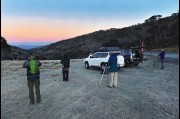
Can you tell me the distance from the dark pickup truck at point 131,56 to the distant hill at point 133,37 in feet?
168

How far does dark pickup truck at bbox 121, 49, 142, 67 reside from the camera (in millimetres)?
32125

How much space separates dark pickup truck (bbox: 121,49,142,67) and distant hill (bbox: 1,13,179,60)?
51057 mm

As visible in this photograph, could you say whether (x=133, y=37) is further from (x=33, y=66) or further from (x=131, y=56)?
(x=33, y=66)

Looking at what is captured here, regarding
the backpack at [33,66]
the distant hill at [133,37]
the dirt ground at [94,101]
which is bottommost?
the dirt ground at [94,101]

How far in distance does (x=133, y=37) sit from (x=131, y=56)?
261 feet

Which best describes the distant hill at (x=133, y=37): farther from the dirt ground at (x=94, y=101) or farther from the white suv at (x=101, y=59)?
the dirt ground at (x=94, y=101)

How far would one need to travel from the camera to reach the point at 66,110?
14.2 metres

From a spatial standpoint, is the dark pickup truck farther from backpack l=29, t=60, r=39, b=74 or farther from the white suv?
backpack l=29, t=60, r=39, b=74

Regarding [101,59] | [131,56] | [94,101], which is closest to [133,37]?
[131,56]

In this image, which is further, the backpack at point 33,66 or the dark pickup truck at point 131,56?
the dark pickup truck at point 131,56

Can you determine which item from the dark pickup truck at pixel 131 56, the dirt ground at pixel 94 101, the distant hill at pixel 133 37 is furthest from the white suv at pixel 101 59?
the distant hill at pixel 133 37

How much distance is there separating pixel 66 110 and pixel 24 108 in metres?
2.08

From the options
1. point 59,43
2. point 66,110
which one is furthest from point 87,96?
point 59,43

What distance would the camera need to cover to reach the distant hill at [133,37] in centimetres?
9279
